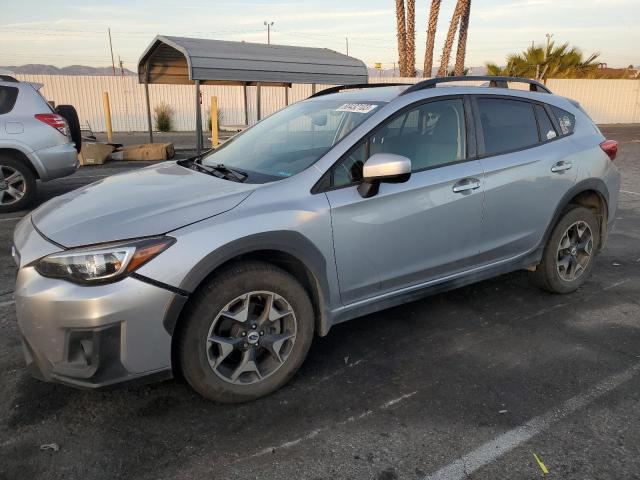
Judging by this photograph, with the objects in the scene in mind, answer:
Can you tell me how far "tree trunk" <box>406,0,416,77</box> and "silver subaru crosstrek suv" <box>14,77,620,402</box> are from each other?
2274 cm

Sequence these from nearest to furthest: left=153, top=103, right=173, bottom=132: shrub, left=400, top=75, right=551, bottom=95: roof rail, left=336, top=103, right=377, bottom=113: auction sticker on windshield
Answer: left=336, top=103, right=377, bottom=113: auction sticker on windshield < left=400, top=75, right=551, bottom=95: roof rail < left=153, top=103, right=173, bottom=132: shrub

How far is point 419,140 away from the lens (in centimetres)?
341

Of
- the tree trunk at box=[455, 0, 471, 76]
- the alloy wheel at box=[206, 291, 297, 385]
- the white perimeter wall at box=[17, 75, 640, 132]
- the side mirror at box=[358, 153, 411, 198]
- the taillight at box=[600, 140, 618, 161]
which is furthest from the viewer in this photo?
the tree trunk at box=[455, 0, 471, 76]

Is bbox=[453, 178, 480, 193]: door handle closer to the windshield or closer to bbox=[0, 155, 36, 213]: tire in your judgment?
the windshield

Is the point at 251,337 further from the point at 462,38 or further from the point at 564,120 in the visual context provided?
the point at 462,38

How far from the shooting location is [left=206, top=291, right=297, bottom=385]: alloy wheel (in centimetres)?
267

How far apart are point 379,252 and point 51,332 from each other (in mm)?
1743

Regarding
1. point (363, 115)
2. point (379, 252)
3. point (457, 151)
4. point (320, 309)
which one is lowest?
point (320, 309)

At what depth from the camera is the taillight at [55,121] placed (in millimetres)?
7371

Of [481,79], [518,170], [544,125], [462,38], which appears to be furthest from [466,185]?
[462,38]

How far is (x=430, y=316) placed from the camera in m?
3.96

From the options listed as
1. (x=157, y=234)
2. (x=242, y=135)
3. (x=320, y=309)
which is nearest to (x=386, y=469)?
(x=320, y=309)

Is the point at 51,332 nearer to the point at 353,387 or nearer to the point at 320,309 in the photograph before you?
the point at 320,309

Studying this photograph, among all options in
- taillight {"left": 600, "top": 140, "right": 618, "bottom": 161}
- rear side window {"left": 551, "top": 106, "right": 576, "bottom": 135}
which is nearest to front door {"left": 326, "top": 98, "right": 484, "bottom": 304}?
rear side window {"left": 551, "top": 106, "right": 576, "bottom": 135}
